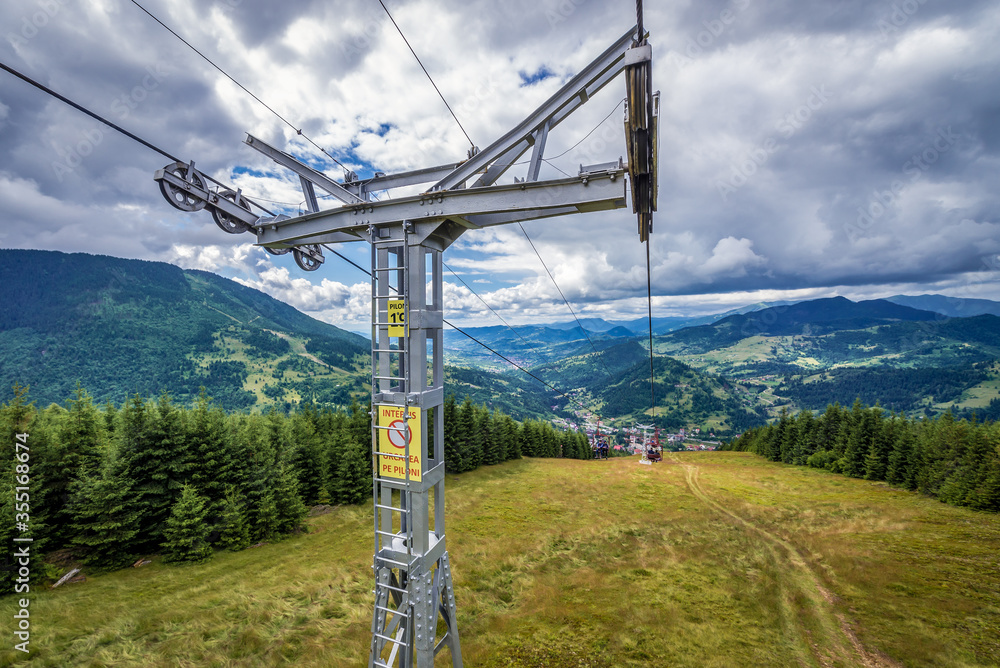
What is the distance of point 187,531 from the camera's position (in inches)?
696

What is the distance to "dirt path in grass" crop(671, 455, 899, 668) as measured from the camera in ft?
34.8

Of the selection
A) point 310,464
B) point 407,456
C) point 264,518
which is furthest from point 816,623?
point 310,464

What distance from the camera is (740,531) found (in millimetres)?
20422

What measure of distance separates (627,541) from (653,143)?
19.1 m

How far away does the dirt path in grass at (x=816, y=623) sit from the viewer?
10.6 m

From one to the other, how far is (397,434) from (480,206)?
4663 millimetres

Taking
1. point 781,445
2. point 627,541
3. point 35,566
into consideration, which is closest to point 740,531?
point 627,541

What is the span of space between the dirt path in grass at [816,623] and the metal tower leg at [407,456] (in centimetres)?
1086

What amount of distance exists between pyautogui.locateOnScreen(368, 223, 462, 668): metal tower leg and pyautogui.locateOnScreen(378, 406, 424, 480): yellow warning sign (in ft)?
0.06

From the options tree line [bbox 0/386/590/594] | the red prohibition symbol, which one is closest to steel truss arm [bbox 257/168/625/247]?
the red prohibition symbol

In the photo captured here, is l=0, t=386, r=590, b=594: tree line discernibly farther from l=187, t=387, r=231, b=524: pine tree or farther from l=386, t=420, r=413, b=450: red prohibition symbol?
l=386, t=420, r=413, b=450: red prohibition symbol

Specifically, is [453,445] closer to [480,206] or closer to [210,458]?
[210,458]

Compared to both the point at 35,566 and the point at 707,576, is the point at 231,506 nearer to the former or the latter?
the point at 35,566

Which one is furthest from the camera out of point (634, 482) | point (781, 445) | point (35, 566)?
point (781, 445)
